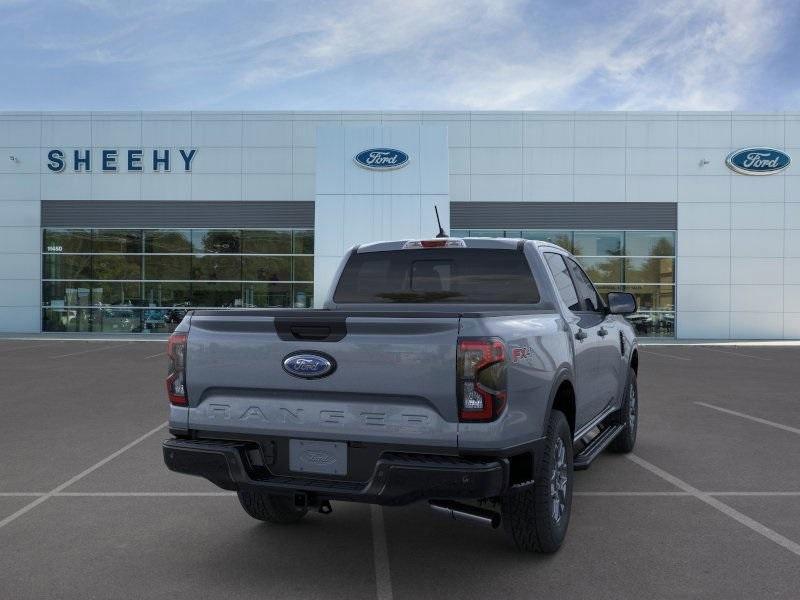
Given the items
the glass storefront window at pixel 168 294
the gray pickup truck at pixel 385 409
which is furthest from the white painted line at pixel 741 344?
the gray pickup truck at pixel 385 409

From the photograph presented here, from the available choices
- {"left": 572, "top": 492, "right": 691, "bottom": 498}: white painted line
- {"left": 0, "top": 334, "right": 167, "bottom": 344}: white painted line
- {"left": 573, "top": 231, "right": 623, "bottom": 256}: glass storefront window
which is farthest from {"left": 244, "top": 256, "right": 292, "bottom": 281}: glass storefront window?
{"left": 572, "top": 492, "right": 691, "bottom": 498}: white painted line

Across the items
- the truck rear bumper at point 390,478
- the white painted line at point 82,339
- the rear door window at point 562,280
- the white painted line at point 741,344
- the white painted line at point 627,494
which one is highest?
the rear door window at point 562,280

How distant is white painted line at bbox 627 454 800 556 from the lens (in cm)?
426

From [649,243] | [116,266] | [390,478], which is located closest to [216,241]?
[116,266]

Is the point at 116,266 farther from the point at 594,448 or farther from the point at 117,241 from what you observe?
the point at 594,448

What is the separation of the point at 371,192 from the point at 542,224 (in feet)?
22.9

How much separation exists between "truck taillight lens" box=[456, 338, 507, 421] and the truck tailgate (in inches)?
1.7

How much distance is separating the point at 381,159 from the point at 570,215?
7765 mm

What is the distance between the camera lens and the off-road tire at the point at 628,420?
6.52 meters

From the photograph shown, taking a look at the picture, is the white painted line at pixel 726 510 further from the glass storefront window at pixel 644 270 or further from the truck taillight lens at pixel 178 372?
the glass storefront window at pixel 644 270

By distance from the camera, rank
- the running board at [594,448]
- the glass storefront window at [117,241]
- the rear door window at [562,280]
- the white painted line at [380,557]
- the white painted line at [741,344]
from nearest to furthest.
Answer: the white painted line at [380,557], the running board at [594,448], the rear door window at [562,280], the white painted line at [741,344], the glass storefront window at [117,241]

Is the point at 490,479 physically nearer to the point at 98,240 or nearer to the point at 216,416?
the point at 216,416

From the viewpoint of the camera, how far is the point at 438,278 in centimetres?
507

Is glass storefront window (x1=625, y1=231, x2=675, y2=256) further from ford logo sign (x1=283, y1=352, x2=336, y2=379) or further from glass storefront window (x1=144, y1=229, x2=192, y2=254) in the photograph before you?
ford logo sign (x1=283, y1=352, x2=336, y2=379)
